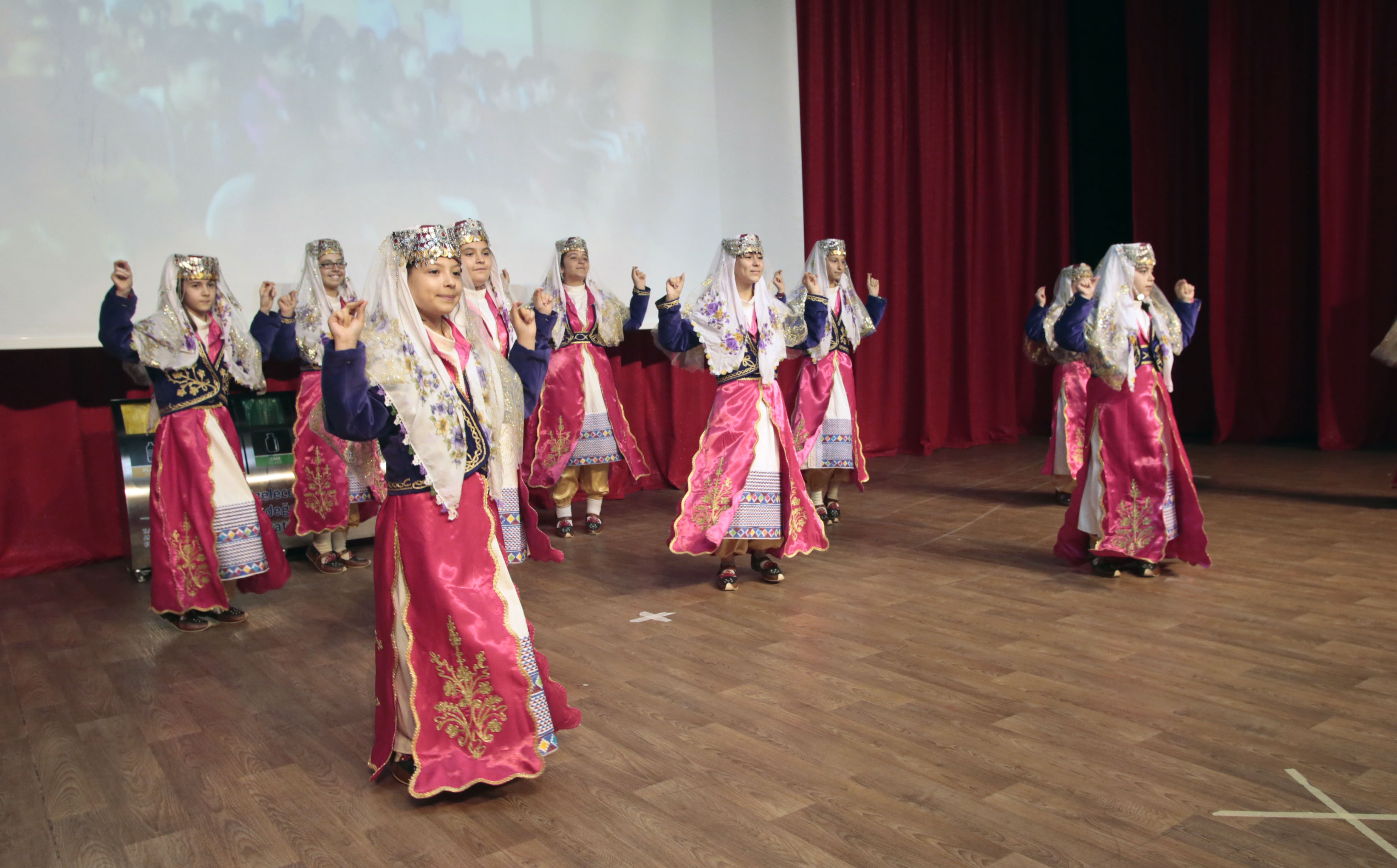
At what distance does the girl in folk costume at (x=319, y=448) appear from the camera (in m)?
4.75

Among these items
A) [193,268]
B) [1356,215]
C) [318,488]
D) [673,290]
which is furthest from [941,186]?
[193,268]

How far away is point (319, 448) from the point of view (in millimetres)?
4801

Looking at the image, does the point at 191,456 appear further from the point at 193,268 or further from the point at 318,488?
the point at 318,488

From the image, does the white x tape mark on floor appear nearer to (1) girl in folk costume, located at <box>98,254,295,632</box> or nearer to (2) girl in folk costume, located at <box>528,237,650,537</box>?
(1) girl in folk costume, located at <box>98,254,295,632</box>

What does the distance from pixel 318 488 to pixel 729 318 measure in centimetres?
220

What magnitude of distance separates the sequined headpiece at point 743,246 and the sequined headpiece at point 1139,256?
54.2 inches

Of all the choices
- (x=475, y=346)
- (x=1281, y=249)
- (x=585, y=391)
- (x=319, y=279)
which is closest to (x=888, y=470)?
(x=585, y=391)

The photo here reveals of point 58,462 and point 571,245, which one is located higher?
point 571,245

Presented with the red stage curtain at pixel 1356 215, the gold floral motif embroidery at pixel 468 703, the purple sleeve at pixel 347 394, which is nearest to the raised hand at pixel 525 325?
the purple sleeve at pixel 347 394

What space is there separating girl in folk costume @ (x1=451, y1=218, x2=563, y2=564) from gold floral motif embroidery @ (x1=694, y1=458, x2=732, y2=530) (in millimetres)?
633

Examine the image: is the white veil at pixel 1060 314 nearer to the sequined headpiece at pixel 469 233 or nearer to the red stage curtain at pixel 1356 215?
the red stage curtain at pixel 1356 215

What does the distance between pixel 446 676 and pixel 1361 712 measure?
2217 millimetres

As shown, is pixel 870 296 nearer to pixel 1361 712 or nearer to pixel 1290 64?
pixel 1361 712

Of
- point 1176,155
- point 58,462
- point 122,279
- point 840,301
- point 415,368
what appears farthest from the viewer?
point 1176,155
